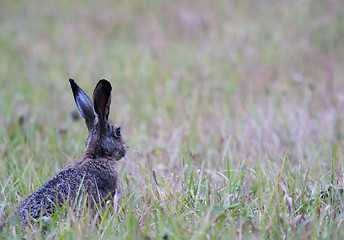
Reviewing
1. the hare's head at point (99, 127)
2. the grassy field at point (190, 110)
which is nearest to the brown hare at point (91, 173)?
the hare's head at point (99, 127)

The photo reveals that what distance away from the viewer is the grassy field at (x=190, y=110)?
9.99ft

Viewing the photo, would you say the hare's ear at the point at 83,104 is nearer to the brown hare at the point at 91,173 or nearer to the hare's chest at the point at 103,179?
the brown hare at the point at 91,173

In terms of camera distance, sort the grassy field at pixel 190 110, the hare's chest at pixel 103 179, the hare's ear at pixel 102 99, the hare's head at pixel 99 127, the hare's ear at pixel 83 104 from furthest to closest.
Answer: the hare's ear at pixel 83 104
the hare's head at pixel 99 127
the hare's ear at pixel 102 99
the hare's chest at pixel 103 179
the grassy field at pixel 190 110

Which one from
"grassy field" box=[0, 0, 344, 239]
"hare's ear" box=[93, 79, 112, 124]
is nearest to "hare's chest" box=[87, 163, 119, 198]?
"grassy field" box=[0, 0, 344, 239]

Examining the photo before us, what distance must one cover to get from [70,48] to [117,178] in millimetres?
6877

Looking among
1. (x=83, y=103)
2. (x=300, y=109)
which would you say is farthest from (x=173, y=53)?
(x=83, y=103)

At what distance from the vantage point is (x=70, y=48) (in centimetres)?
1009

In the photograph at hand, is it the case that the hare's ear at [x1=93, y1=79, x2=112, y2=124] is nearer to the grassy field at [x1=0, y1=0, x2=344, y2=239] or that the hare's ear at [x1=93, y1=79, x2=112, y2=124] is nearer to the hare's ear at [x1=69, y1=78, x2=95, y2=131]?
the hare's ear at [x1=69, y1=78, x2=95, y2=131]

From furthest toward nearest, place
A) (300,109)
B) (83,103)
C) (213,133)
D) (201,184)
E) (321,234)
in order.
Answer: (300,109)
(213,133)
(83,103)
(201,184)
(321,234)

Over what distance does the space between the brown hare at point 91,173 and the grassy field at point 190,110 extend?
0.15 m

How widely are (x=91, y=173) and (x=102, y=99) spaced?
64 centimetres

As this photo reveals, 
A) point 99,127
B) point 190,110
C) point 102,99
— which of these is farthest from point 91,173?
point 190,110

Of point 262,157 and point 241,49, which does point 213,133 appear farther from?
point 241,49

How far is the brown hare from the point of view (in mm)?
3119
